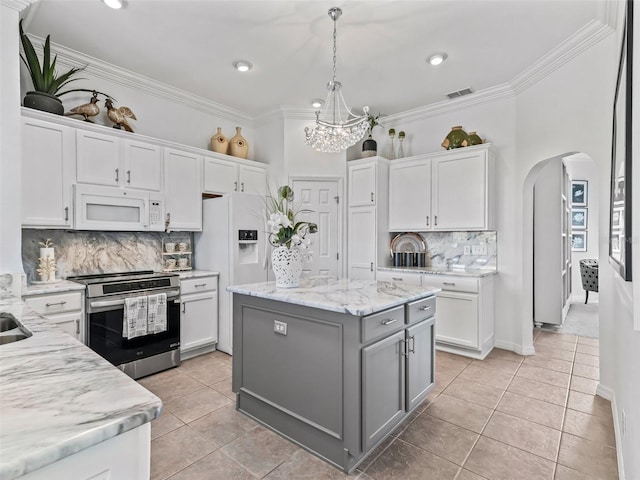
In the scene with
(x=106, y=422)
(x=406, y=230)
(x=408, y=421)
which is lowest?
(x=408, y=421)

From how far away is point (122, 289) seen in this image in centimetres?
297

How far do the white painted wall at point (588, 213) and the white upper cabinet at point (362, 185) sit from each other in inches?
197

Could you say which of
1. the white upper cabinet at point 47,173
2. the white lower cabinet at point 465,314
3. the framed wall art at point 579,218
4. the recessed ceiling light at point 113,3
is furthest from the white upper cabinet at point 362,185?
the framed wall art at point 579,218

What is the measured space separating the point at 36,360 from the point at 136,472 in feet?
1.66

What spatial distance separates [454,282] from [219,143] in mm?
3325

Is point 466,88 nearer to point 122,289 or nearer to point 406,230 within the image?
point 406,230

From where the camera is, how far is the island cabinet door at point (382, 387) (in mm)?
1885

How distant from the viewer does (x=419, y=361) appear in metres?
2.40

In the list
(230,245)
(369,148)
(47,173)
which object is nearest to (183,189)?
(230,245)

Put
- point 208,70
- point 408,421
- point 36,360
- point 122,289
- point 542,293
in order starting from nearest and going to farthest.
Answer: point 36,360
point 408,421
point 122,289
point 208,70
point 542,293

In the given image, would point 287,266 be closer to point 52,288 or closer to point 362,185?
point 52,288

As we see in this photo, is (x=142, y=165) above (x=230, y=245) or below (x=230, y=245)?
above

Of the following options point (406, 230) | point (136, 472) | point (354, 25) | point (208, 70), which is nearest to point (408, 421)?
point (136, 472)

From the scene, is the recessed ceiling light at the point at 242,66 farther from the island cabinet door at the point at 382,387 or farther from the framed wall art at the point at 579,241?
the framed wall art at the point at 579,241
